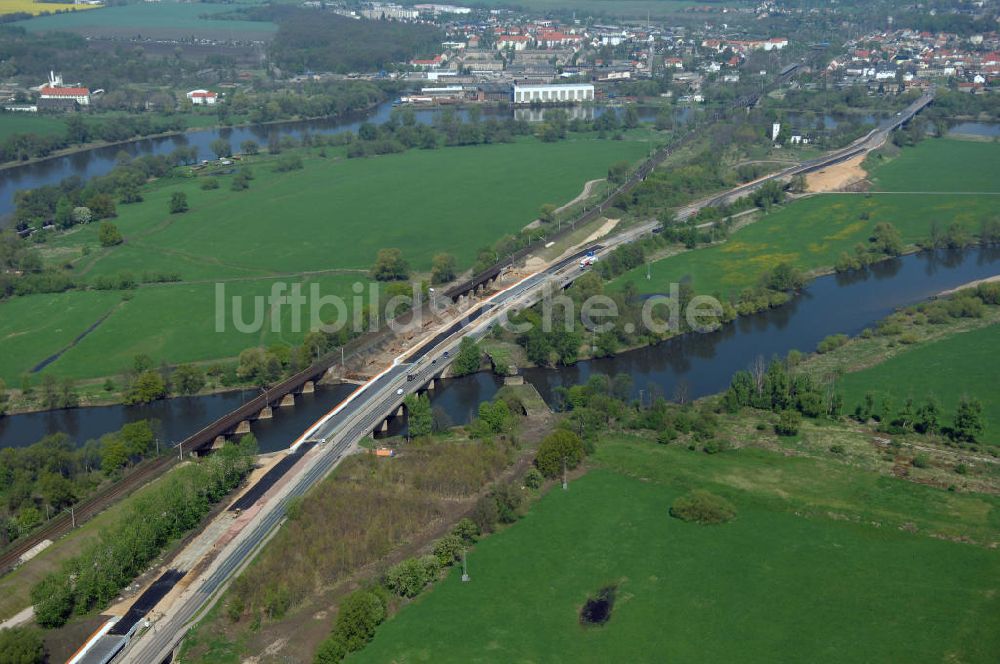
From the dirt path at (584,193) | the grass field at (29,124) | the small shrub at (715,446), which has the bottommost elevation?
the small shrub at (715,446)

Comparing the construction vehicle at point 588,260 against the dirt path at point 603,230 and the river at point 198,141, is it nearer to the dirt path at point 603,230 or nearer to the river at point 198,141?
the dirt path at point 603,230

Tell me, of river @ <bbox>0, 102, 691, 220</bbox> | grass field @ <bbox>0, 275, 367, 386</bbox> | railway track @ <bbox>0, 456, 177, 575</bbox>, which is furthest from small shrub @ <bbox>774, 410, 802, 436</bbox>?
river @ <bbox>0, 102, 691, 220</bbox>

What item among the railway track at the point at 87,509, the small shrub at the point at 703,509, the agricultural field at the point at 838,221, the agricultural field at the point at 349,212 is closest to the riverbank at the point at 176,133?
the agricultural field at the point at 349,212

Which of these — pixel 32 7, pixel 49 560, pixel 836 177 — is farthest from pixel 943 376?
pixel 32 7

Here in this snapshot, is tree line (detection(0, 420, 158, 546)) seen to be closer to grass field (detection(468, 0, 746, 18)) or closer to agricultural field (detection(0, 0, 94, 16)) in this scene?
agricultural field (detection(0, 0, 94, 16))

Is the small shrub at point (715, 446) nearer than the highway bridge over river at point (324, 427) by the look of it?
No
